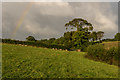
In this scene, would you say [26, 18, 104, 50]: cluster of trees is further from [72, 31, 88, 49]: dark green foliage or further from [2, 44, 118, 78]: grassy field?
[2, 44, 118, 78]: grassy field

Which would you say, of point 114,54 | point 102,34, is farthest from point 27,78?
point 102,34

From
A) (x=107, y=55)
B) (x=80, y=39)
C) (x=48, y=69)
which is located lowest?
(x=48, y=69)

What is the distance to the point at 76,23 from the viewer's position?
119 ft

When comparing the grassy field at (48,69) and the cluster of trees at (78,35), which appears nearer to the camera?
the grassy field at (48,69)

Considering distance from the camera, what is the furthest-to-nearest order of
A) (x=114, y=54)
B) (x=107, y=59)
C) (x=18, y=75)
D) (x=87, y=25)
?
(x=87, y=25) < (x=107, y=59) < (x=114, y=54) < (x=18, y=75)

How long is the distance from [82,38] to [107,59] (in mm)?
21266

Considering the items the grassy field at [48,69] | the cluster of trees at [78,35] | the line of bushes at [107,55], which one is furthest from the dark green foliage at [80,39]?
the grassy field at [48,69]

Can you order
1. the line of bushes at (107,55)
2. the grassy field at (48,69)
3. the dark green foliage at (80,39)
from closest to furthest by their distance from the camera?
1. the grassy field at (48,69)
2. the line of bushes at (107,55)
3. the dark green foliage at (80,39)

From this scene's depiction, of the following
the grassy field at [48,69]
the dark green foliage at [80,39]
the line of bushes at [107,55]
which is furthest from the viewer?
the dark green foliage at [80,39]

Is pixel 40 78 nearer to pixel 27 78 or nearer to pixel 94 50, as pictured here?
pixel 27 78

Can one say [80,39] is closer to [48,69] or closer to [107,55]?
[107,55]

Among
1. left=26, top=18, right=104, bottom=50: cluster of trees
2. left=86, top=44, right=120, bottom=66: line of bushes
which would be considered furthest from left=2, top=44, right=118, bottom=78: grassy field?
left=26, top=18, right=104, bottom=50: cluster of trees

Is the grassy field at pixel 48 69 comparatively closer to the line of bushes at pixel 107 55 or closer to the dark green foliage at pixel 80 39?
the line of bushes at pixel 107 55

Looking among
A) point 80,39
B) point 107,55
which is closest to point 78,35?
point 80,39
